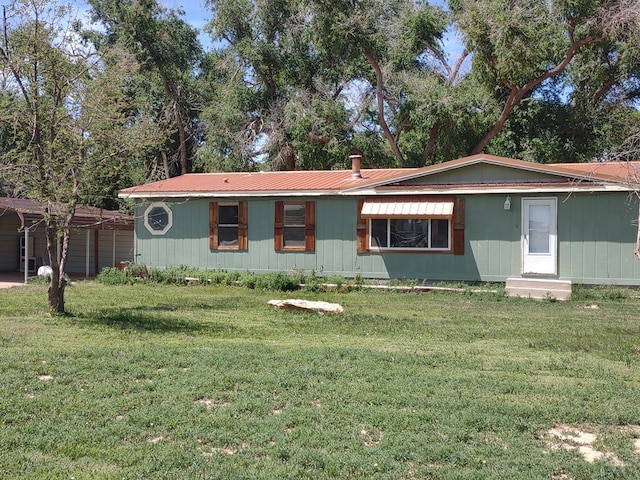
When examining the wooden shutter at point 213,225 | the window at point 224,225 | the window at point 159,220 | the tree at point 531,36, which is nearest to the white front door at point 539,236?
the window at point 224,225

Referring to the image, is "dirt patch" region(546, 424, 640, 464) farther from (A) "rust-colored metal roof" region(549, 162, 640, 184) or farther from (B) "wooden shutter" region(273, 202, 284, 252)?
(B) "wooden shutter" region(273, 202, 284, 252)

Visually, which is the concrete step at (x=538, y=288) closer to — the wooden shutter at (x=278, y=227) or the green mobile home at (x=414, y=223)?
the green mobile home at (x=414, y=223)

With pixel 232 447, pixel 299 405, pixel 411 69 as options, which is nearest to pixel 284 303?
pixel 299 405

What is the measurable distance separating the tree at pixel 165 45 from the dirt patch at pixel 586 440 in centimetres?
2256

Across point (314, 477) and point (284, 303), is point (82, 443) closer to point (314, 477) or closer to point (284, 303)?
point (314, 477)

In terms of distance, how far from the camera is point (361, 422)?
14.8 ft

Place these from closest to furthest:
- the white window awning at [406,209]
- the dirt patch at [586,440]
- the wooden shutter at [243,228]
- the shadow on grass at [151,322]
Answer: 1. the dirt patch at [586,440]
2. the shadow on grass at [151,322]
3. the white window awning at [406,209]
4. the wooden shutter at [243,228]

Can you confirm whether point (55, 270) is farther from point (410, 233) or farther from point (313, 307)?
point (410, 233)

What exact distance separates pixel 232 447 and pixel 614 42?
63.9 feet

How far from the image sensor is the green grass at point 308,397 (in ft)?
12.5

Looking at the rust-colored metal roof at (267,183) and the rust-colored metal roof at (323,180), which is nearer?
the rust-colored metal roof at (323,180)

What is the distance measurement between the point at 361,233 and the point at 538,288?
4.05 metres

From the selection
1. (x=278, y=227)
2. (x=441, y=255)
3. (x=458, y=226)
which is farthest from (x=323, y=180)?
(x=458, y=226)

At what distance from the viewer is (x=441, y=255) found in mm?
14102
